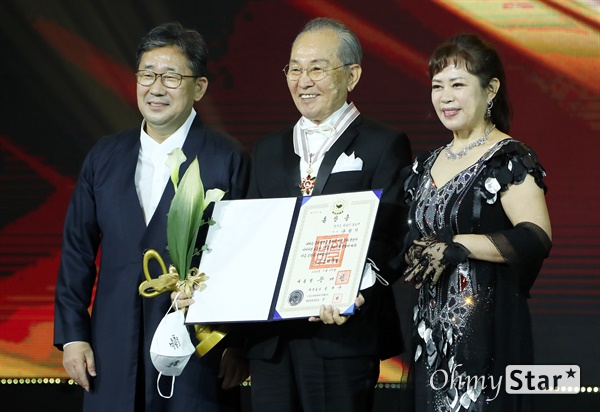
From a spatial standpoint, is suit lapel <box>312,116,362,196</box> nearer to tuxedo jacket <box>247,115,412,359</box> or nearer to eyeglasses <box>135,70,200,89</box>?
tuxedo jacket <box>247,115,412,359</box>

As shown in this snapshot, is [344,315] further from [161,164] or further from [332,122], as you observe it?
[161,164]

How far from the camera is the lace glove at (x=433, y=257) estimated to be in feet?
9.20

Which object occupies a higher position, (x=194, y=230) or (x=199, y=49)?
(x=199, y=49)

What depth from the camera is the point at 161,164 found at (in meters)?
3.39

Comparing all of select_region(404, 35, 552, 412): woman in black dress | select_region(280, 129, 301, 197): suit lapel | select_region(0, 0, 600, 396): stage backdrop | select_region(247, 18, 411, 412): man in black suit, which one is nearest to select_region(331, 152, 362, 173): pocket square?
select_region(247, 18, 411, 412): man in black suit

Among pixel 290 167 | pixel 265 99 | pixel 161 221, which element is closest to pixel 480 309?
pixel 290 167

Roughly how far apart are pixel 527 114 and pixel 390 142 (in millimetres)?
1614

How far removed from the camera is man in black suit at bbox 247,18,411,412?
299 cm

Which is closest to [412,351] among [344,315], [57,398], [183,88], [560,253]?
[344,315]

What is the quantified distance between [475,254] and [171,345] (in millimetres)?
927

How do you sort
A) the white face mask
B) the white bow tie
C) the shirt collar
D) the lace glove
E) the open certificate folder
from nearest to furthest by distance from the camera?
the lace glove < the open certificate folder < the white face mask < the white bow tie < the shirt collar

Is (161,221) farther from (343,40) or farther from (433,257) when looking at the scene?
(433,257)

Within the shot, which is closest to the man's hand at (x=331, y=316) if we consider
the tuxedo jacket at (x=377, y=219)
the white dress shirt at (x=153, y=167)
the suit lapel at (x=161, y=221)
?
the tuxedo jacket at (x=377, y=219)

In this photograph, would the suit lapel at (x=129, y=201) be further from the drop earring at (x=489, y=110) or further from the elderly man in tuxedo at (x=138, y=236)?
the drop earring at (x=489, y=110)
